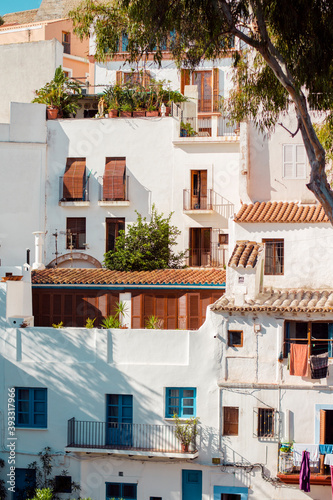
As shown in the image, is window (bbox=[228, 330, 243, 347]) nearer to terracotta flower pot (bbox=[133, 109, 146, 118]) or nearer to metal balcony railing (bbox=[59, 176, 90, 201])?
metal balcony railing (bbox=[59, 176, 90, 201])

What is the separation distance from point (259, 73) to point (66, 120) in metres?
15.5

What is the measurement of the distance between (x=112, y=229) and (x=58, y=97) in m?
6.34

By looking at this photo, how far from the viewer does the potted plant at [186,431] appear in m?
27.6

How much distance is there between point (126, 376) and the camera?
1116 inches

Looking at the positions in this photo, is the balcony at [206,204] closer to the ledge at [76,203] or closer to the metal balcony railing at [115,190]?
the metal balcony railing at [115,190]

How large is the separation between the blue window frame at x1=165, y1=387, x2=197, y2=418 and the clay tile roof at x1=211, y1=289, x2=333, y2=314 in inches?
108

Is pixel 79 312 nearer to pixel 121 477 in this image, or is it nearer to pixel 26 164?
pixel 121 477

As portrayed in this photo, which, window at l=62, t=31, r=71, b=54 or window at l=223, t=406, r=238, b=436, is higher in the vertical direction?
window at l=62, t=31, r=71, b=54

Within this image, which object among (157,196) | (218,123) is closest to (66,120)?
(157,196)

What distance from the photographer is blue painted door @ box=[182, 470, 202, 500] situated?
91.6 ft

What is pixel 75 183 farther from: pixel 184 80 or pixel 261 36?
pixel 261 36

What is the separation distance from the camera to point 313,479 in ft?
87.8

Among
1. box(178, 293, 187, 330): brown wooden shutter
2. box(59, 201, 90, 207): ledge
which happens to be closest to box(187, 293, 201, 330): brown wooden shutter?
box(178, 293, 187, 330): brown wooden shutter

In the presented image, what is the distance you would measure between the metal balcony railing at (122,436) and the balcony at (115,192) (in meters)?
12.1
